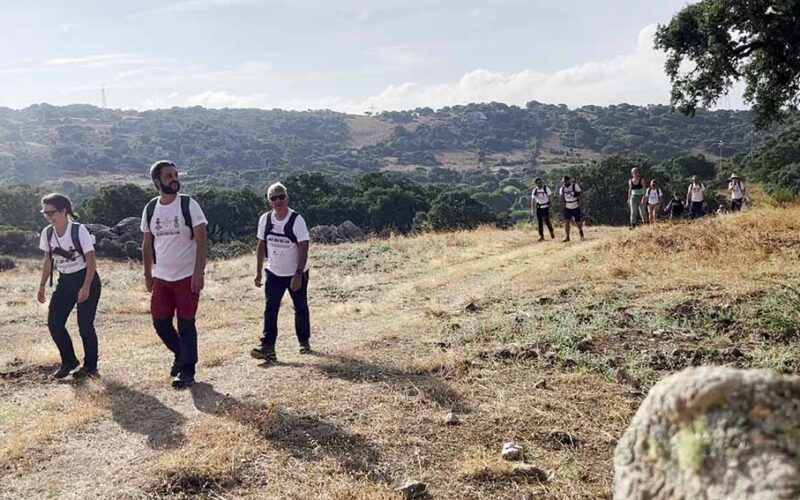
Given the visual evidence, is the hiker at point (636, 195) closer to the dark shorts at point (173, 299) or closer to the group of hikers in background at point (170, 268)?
the group of hikers in background at point (170, 268)

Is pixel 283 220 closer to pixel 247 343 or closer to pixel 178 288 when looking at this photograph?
pixel 178 288

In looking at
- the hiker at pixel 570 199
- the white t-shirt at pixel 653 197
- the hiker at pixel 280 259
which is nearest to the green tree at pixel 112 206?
the hiker at pixel 570 199

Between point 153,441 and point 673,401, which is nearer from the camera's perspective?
point 673,401

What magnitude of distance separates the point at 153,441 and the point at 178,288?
1523 mm

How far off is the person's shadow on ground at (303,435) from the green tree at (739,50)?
36.0ft

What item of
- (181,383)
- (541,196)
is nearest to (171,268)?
(181,383)

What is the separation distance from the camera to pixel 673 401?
6.50ft

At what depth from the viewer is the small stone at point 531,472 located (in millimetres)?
3556

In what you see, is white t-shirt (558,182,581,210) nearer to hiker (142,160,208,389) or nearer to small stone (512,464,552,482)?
hiker (142,160,208,389)

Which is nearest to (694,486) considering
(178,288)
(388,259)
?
(178,288)

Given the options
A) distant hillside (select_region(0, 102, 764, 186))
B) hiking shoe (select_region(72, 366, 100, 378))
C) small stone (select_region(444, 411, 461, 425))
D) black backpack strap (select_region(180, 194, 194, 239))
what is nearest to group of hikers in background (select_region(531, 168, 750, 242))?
black backpack strap (select_region(180, 194, 194, 239))

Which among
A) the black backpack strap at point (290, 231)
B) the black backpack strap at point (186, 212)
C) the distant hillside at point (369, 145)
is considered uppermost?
the distant hillside at point (369, 145)

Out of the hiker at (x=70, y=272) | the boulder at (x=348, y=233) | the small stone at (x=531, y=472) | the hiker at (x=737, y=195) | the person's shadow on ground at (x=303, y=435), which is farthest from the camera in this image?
the boulder at (x=348, y=233)

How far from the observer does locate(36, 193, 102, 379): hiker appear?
20.1 ft
